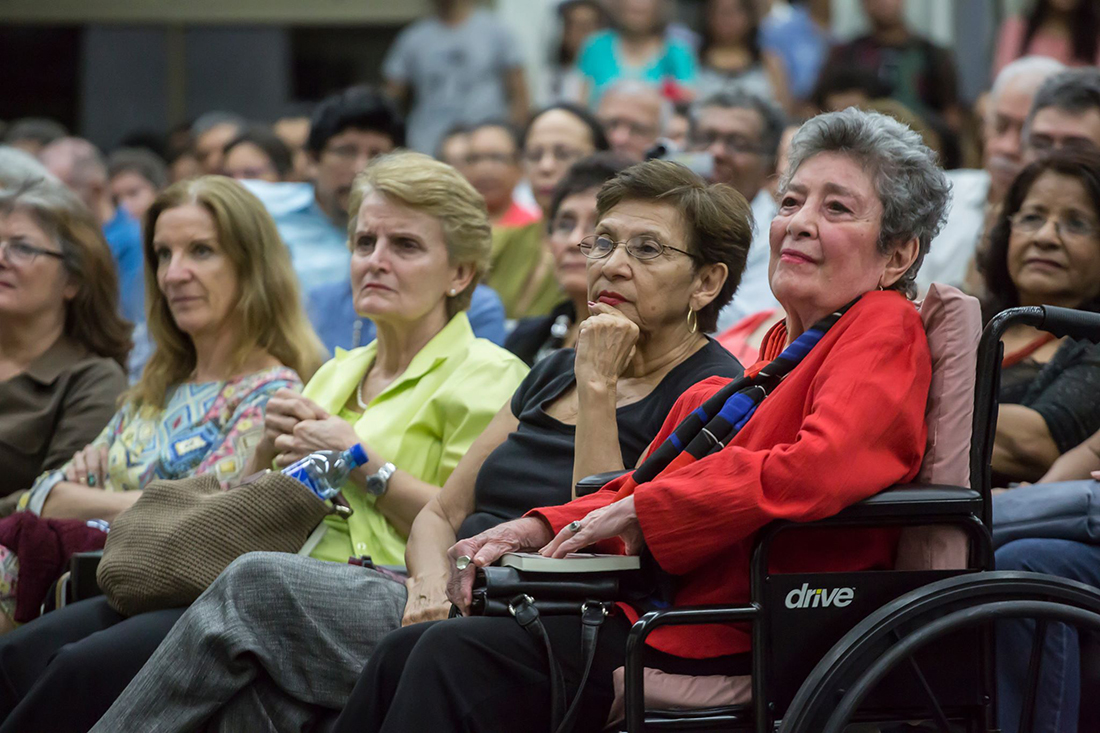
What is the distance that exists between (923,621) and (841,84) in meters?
4.05

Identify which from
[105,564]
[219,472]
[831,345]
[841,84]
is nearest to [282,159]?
[841,84]

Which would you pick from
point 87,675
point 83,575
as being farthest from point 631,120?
point 87,675

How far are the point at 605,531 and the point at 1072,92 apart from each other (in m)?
2.73

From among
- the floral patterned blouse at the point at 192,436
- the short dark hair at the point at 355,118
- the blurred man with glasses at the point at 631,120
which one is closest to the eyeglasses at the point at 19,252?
the floral patterned blouse at the point at 192,436

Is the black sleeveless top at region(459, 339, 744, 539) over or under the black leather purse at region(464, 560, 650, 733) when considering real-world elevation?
over

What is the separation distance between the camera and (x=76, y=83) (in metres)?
10.2

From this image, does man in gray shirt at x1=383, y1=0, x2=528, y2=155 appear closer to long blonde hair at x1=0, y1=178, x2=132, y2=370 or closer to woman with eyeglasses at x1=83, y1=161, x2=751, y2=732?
long blonde hair at x1=0, y1=178, x2=132, y2=370

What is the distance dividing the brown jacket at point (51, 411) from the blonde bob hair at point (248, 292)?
0.82 feet

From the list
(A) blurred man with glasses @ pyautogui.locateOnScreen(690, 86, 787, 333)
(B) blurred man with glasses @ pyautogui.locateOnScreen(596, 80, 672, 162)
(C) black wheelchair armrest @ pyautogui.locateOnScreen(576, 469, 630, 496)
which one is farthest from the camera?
(B) blurred man with glasses @ pyautogui.locateOnScreen(596, 80, 672, 162)

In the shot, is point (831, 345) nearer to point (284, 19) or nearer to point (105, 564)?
point (105, 564)

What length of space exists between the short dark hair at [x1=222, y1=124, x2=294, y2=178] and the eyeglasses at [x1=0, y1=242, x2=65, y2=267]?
2.38m

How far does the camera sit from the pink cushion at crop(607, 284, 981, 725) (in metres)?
2.37

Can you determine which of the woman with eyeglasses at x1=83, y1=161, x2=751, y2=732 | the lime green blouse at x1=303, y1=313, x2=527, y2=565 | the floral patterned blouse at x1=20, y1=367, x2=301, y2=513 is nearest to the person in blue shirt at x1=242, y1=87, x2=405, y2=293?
the floral patterned blouse at x1=20, y1=367, x2=301, y2=513

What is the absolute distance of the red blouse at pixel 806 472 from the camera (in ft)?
7.39
